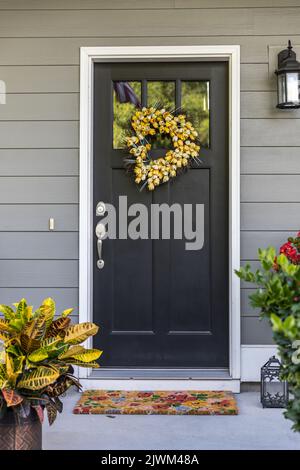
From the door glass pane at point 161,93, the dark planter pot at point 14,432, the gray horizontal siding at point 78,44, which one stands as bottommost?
the dark planter pot at point 14,432

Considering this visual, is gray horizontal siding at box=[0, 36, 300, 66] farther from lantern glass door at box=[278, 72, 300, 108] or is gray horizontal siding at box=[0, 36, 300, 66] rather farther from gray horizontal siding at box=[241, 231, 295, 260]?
gray horizontal siding at box=[241, 231, 295, 260]

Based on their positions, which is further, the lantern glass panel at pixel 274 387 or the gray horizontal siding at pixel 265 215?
the gray horizontal siding at pixel 265 215

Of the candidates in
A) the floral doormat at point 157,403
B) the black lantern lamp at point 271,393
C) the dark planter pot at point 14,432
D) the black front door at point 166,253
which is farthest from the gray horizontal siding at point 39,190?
the dark planter pot at point 14,432

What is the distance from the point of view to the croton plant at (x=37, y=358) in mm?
2305

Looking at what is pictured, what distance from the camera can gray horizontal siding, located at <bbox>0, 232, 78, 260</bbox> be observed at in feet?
12.5

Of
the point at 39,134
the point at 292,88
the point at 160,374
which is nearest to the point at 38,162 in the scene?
the point at 39,134

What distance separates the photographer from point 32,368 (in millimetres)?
2365

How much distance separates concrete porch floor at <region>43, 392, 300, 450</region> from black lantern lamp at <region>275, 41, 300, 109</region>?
191cm

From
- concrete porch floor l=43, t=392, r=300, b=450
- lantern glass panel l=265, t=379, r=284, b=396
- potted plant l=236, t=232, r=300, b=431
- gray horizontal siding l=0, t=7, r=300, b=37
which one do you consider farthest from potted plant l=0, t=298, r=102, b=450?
gray horizontal siding l=0, t=7, r=300, b=37

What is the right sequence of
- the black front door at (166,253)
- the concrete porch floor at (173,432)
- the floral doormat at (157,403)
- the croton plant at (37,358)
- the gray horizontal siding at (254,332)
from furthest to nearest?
the black front door at (166,253), the gray horizontal siding at (254,332), the floral doormat at (157,403), the concrete porch floor at (173,432), the croton plant at (37,358)

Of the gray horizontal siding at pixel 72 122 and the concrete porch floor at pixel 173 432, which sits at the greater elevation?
the gray horizontal siding at pixel 72 122

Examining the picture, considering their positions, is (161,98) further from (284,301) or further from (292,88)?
Answer: (284,301)

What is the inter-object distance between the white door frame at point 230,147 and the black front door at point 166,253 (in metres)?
0.08

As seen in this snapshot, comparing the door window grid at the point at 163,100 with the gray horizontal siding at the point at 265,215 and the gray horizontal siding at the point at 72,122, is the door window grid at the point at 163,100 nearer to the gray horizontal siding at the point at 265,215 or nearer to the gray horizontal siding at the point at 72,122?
the gray horizontal siding at the point at 72,122
